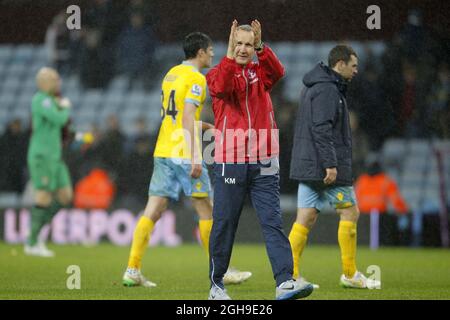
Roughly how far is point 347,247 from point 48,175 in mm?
4844

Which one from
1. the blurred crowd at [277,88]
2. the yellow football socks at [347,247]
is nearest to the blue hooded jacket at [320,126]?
the yellow football socks at [347,247]

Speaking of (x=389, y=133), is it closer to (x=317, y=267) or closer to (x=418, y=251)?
(x=418, y=251)

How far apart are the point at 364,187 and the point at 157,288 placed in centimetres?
638

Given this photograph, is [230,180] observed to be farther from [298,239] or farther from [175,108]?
[175,108]

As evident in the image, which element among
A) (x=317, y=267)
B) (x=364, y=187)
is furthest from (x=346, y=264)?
(x=364, y=187)

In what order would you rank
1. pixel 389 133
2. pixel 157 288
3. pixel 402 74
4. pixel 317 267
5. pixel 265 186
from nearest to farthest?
pixel 265 186
pixel 157 288
pixel 317 267
pixel 402 74
pixel 389 133

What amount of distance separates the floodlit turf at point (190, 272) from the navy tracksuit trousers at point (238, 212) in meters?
0.59

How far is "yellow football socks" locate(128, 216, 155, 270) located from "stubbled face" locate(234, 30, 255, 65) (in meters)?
1.94

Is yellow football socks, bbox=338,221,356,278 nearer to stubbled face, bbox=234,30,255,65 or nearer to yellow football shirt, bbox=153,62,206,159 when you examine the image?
yellow football shirt, bbox=153,62,206,159

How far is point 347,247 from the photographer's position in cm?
742

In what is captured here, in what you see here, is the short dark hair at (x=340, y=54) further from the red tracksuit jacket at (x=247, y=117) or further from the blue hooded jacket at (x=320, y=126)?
the red tracksuit jacket at (x=247, y=117)

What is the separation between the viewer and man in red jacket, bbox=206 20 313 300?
6.11 metres
